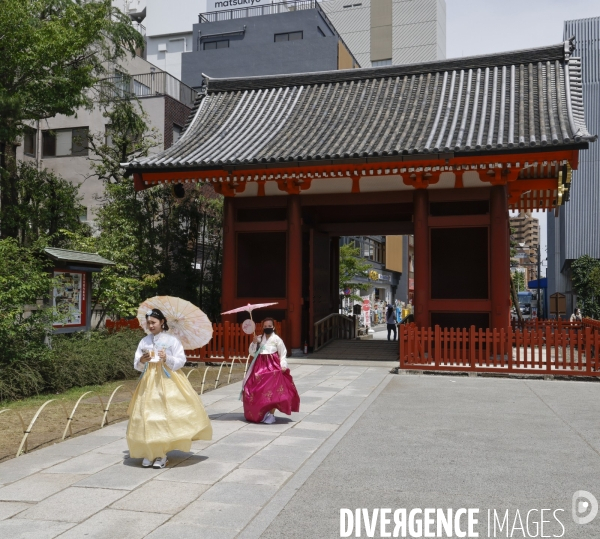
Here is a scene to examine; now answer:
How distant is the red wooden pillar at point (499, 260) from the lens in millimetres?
15859

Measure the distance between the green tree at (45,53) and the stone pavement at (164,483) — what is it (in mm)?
10893

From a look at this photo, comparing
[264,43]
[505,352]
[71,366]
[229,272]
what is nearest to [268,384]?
[71,366]

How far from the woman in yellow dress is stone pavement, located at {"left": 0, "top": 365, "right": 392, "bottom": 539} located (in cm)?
25

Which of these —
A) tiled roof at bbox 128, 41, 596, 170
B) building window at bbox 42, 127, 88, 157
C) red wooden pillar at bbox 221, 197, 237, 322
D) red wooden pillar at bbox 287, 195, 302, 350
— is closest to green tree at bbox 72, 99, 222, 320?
red wooden pillar at bbox 221, 197, 237, 322

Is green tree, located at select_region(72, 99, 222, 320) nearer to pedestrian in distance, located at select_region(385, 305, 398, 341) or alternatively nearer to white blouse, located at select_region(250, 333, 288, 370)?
pedestrian in distance, located at select_region(385, 305, 398, 341)

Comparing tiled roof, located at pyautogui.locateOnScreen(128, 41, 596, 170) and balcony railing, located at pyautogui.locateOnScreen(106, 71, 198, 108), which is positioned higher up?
balcony railing, located at pyautogui.locateOnScreen(106, 71, 198, 108)

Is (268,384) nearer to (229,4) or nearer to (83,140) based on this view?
(83,140)

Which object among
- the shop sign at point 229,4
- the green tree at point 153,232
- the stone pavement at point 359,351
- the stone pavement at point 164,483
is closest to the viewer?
the stone pavement at point 164,483

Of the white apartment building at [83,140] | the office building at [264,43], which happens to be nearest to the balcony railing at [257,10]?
the office building at [264,43]

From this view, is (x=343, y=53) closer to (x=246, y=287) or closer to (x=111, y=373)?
(x=246, y=287)

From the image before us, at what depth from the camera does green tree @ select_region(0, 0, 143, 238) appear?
15.4 meters

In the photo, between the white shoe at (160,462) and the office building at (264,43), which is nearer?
the white shoe at (160,462)

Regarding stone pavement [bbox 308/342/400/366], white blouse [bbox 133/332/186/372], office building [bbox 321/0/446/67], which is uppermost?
office building [bbox 321/0/446/67]

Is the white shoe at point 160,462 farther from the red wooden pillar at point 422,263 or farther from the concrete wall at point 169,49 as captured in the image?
the concrete wall at point 169,49
